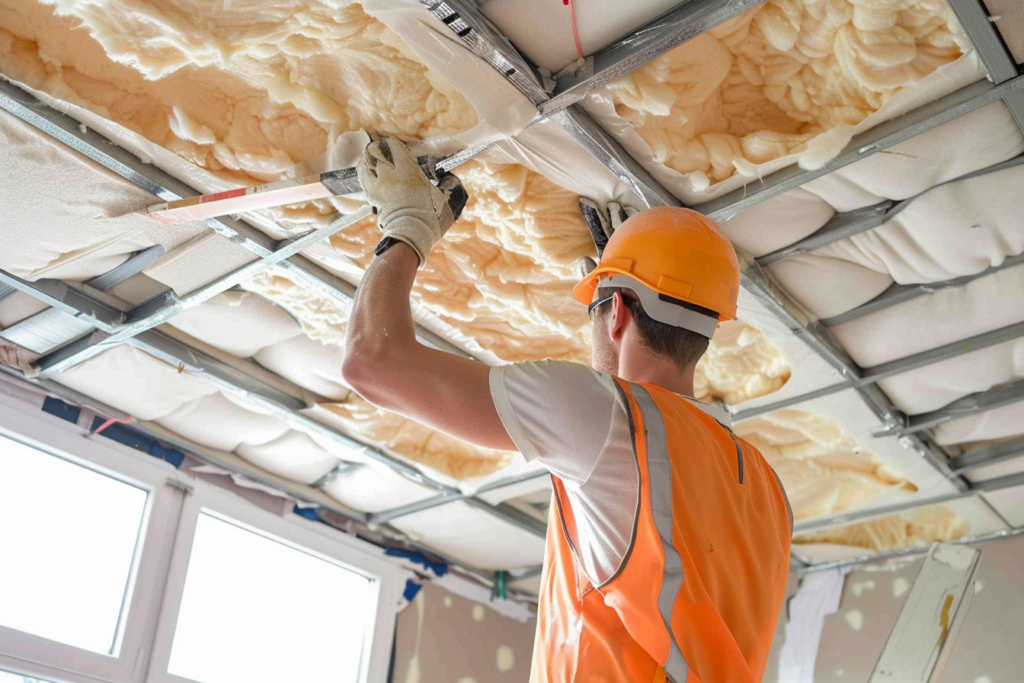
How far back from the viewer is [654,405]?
1502 millimetres

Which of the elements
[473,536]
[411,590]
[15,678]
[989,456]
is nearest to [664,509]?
[15,678]

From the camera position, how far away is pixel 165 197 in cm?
252

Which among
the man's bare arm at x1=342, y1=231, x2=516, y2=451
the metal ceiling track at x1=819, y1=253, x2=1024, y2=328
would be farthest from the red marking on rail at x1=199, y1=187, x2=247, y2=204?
the metal ceiling track at x1=819, y1=253, x2=1024, y2=328

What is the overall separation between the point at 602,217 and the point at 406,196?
0.73 meters

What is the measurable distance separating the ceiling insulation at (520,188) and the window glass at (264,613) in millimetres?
620

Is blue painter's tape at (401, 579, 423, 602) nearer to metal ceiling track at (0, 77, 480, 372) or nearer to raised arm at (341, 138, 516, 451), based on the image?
metal ceiling track at (0, 77, 480, 372)

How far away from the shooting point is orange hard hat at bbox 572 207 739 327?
5.80 ft

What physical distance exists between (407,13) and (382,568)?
10.3ft

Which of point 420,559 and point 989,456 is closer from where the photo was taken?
point 989,456

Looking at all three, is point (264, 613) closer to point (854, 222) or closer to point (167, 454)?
point (167, 454)

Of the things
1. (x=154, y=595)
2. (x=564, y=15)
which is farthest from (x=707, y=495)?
(x=154, y=595)

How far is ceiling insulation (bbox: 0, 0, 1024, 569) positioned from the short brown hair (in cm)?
65

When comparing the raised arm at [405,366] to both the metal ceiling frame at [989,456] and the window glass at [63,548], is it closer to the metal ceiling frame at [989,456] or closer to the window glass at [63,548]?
the window glass at [63,548]

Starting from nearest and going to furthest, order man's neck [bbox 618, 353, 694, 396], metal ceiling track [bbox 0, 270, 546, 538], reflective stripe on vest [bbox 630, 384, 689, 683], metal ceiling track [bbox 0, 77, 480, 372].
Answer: reflective stripe on vest [bbox 630, 384, 689, 683]
man's neck [bbox 618, 353, 694, 396]
metal ceiling track [bbox 0, 77, 480, 372]
metal ceiling track [bbox 0, 270, 546, 538]
